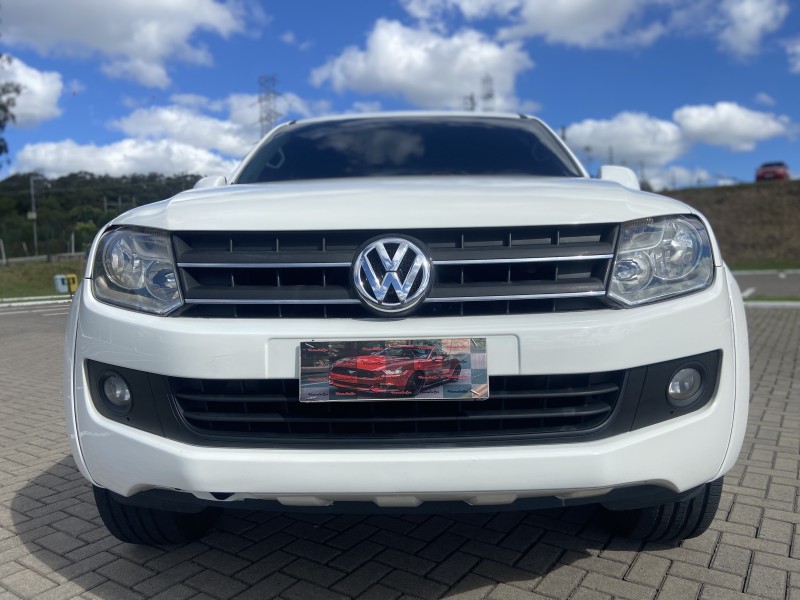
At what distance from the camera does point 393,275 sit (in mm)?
1893

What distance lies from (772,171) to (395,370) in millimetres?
50396

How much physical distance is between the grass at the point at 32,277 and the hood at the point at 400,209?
24.5m

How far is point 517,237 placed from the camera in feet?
6.48

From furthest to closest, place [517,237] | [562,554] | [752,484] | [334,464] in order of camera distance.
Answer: [752,484]
[562,554]
[517,237]
[334,464]

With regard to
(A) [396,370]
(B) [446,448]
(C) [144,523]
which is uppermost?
(A) [396,370]

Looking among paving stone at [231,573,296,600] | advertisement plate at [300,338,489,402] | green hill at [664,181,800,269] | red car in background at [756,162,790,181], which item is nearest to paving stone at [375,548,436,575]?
paving stone at [231,573,296,600]

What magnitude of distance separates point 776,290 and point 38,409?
16.2m

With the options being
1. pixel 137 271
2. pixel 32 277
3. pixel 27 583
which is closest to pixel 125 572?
pixel 27 583

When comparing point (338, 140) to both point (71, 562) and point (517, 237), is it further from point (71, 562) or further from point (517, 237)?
point (71, 562)

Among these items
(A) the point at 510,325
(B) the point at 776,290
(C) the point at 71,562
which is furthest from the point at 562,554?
(B) the point at 776,290

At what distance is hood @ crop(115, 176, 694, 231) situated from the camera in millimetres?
1952

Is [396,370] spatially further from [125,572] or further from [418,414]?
[125,572]

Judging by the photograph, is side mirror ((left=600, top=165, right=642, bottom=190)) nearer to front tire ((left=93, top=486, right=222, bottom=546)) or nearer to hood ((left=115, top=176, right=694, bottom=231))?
hood ((left=115, top=176, right=694, bottom=231))

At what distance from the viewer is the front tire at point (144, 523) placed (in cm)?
242
